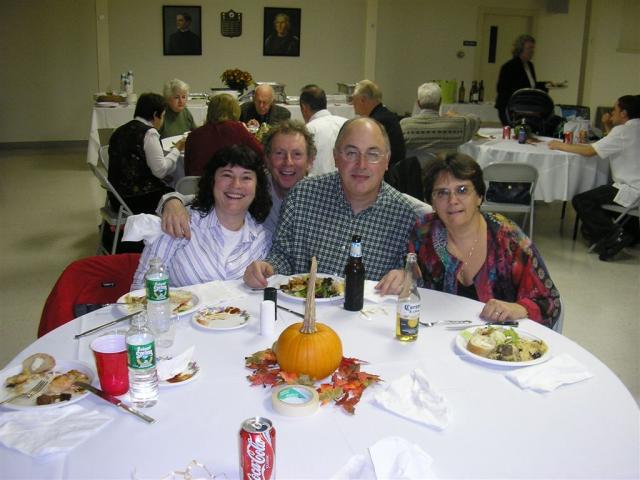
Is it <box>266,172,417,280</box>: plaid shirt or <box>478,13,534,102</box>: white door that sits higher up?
<box>478,13,534,102</box>: white door

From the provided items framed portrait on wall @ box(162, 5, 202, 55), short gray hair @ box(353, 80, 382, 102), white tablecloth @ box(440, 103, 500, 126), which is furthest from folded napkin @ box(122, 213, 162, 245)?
framed portrait on wall @ box(162, 5, 202, 55)

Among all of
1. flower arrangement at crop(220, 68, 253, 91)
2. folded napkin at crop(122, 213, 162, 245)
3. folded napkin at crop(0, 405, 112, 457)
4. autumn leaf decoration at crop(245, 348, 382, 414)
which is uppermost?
flower arrangement at crop(220, 68, 253, 91)

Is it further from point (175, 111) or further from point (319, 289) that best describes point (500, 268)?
point (175, 111)

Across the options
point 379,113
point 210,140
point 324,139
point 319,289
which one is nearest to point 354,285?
point 319,289

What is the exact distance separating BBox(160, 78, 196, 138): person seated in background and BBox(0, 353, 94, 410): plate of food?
205 inches

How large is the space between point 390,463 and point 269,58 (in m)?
10.6

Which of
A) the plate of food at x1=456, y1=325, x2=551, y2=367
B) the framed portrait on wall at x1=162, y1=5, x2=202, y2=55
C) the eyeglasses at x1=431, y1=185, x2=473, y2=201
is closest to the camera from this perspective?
the plate of food at x1=456, y1=325, x2=551, y2=367

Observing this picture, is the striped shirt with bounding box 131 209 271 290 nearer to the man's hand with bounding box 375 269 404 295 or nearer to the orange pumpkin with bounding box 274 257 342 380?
the man's hand with bounding box 375 269 404 295

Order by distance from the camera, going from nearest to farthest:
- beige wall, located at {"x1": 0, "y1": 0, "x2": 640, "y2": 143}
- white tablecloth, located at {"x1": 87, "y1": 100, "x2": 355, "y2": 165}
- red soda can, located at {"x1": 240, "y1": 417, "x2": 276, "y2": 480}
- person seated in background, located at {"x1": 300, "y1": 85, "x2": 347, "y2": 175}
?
red soda can, located at {"x1": 240, "y1": 417, "x2": 276, "y2": 480} → person seated in background, located at {"x1": 300, "y1": 85, "x2": 347, "y2": 175} → white tablecloth, located at {"x1": 87, "y1": 100, "x2": 355, "y2": 165} → beige wall, located at {"x1": 0, "y1": 0, "x2": 640, "y2": 143}

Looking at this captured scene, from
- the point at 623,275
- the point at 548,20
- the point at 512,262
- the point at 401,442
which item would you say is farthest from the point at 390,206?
the point at 548,20

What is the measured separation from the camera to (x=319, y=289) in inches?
83.1

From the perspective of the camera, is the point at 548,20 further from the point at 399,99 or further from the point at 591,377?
the point at 591,377

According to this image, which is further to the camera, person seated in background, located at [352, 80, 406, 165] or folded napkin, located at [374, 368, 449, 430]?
person seated in background, located at [352, 80, 406, 165]

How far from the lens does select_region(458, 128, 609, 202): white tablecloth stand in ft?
18.3
